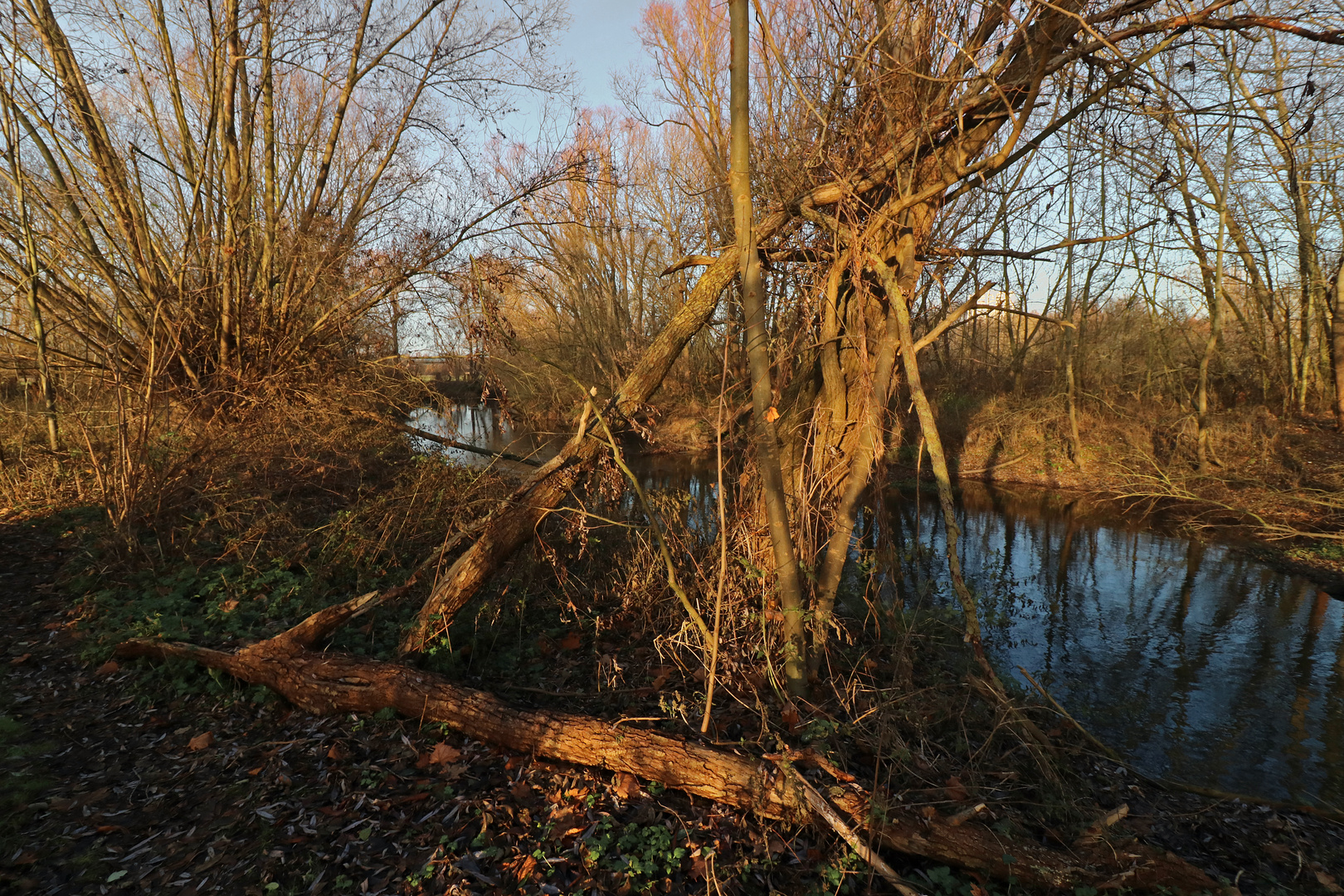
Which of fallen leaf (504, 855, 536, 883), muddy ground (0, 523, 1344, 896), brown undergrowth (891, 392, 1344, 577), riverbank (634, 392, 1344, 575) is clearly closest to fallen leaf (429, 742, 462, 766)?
muddy ground (0, 523, 1344, 896)

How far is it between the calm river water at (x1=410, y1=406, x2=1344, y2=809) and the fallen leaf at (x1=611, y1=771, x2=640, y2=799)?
2309 millimetres

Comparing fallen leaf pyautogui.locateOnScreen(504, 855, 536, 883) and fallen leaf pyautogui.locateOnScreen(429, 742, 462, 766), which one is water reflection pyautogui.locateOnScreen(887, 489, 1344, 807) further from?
fallen leaf pyautogui.locateOnScreen(429, 742, 462, 766)

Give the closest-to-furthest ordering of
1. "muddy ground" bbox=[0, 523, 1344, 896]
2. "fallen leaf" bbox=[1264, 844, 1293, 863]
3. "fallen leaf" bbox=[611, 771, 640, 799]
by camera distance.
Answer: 1. "muddy ground" bbox=[0, 523, 1344, 896]
2. "fallen leaf" bbox=[611, 771, 640, 799]
3. "fallen leaf" bbox=[1264, 844, 1293, 863]

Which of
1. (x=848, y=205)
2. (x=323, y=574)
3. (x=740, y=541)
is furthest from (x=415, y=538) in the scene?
(x=848, y=205)

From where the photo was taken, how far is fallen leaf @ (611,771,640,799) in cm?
347

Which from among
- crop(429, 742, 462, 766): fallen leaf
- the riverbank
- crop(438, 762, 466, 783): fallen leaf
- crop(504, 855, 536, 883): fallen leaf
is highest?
the riverbank

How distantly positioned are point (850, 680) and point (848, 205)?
329cm

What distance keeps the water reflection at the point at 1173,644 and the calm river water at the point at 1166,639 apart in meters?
0.02

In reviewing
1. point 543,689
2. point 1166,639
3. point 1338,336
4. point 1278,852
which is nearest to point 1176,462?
point 1338,336

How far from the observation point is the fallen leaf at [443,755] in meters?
3.66

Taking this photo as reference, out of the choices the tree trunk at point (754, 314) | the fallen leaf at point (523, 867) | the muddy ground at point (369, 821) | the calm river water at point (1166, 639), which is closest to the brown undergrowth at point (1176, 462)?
the calm river water at point (1166, 639)

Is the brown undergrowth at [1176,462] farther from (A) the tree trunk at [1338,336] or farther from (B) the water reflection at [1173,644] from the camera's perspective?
(B) the water reflection at [1173,644]

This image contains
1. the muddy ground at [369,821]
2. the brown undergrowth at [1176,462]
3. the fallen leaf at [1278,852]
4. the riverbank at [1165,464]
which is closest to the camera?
the muddy ground at [369,821]

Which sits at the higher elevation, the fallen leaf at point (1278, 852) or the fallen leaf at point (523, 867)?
the fallen leaf at point (523, 867)
